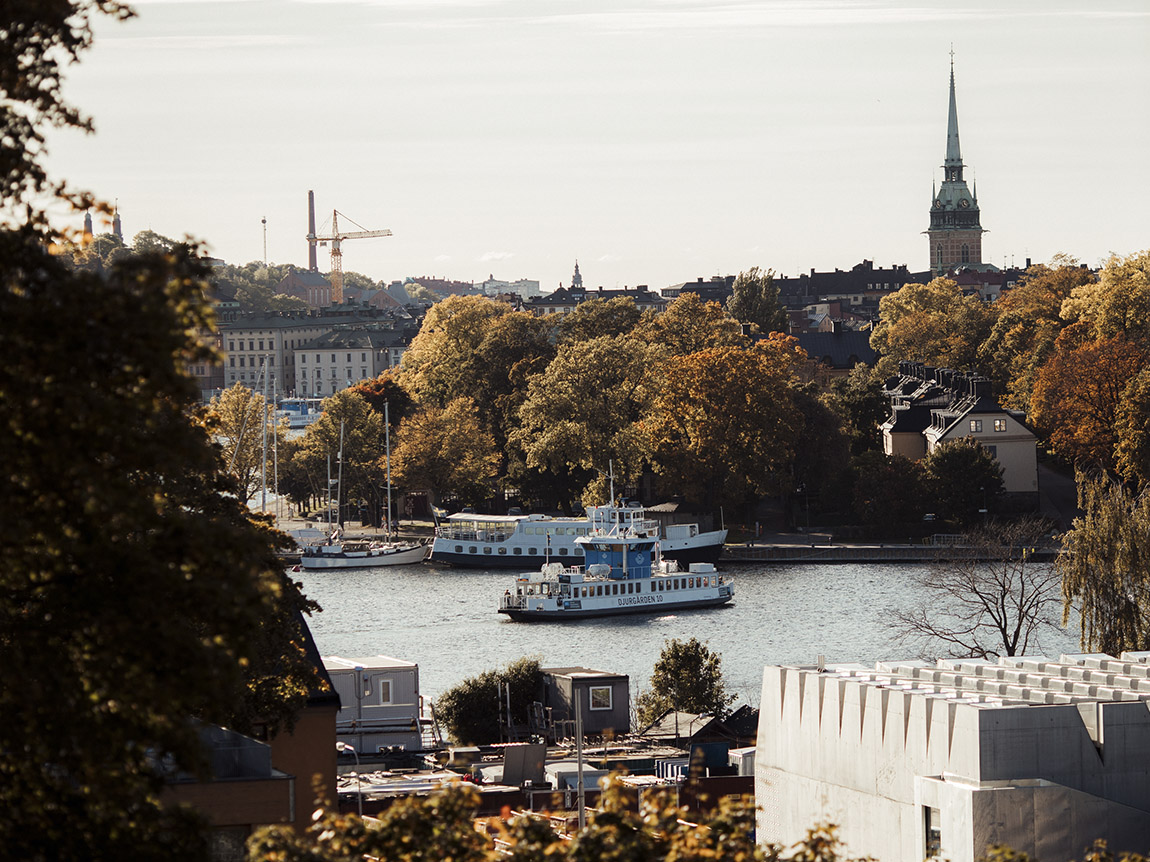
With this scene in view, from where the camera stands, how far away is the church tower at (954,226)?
19275 cm

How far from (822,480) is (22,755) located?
7254 cm

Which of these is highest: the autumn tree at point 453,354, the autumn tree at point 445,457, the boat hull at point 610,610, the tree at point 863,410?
the autumn tree at point 453,354

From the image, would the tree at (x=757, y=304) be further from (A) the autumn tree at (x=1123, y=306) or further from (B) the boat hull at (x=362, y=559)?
(B) the boat hull at (x=362, y=559)

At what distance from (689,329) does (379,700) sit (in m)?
56.3

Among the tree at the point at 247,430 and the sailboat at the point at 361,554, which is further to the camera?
the tree at the point at 247,430

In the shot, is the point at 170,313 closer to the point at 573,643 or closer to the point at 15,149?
the point at 15,149

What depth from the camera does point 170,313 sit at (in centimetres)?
816

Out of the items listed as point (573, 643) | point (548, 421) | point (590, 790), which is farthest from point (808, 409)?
point (590, 790)

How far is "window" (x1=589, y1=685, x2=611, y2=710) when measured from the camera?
1492 inches

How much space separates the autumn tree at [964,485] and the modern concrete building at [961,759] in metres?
47.7

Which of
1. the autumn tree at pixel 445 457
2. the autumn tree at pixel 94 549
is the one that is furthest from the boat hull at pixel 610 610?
the autumn tree at pixel 94 549

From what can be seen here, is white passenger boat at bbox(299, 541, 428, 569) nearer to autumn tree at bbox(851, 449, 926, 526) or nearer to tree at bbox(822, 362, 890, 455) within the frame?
autumn tree at bbox(851, 449, 926, 526)

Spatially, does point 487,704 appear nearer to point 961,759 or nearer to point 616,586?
point 961,759

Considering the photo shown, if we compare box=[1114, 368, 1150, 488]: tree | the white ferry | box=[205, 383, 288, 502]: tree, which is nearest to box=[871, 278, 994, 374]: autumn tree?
box=[1114, 368, 1150, 488]: tree
